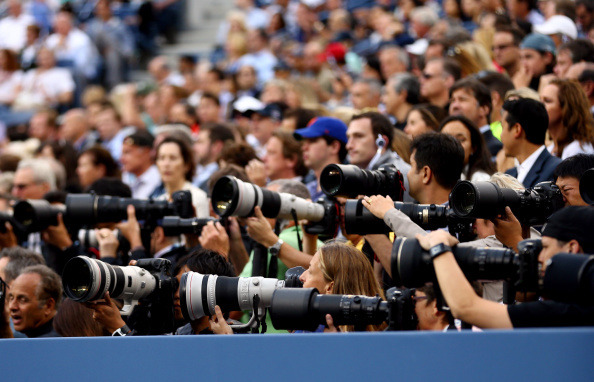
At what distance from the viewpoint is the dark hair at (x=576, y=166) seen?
4.56 metres

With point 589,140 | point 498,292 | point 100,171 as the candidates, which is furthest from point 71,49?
point 498,292

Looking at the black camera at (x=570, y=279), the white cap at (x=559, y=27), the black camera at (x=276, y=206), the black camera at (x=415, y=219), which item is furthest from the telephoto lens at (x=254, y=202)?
the white cap at (x=559, y=27)

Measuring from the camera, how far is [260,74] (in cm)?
1295

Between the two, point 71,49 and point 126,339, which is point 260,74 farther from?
point 126,339

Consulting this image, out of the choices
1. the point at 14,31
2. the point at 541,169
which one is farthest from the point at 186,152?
the point at 14,31

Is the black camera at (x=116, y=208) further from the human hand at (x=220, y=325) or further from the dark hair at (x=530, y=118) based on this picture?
the dark hair at (x=530, y=118)

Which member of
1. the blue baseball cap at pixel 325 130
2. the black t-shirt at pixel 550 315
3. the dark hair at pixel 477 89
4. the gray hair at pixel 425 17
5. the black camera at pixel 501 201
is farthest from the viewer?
the gray hair at pixel 425 17

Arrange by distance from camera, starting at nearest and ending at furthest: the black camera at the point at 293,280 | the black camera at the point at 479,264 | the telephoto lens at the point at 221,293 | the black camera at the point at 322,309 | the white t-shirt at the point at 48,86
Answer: the black camera at the point at 479,264 < the black camera at the point at 322,309 < the telephoto lens at the point at 221,293 < the black camera at the point at 293,280 < the white t-shirt at the point at 48,86

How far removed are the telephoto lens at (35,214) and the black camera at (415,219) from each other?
8.49ft

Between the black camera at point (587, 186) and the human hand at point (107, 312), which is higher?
the black camera at point (587, 186)

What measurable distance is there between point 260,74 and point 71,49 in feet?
10.8

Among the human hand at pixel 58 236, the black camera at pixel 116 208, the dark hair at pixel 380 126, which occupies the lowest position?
the human hand at pixel 58 236

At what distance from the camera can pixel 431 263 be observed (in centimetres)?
353

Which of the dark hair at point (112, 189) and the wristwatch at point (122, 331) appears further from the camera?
the dark hair at point (112, 189)
